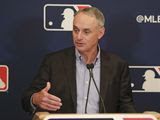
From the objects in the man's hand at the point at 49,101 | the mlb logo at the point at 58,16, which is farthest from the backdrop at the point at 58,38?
the man's hand at the point at 49,101

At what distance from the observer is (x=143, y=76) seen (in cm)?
257

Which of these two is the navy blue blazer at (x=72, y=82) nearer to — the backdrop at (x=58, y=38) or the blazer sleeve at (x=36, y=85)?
the blazer sleeve at (x=36, y=85)

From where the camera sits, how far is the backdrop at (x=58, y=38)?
248 centimetres

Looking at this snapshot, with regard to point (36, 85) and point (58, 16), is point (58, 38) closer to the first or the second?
point (58, 16)

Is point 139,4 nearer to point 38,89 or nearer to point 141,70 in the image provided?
point 141,70

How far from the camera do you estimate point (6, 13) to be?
247 cm

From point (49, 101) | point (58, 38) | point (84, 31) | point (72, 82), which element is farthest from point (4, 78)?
point (49, 101)

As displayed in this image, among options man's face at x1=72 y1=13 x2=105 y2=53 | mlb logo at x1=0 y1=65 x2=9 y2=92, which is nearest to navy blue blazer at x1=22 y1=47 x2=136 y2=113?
man's face at x1=72 y1=13 x2=105 y2=53

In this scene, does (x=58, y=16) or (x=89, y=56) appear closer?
(x=89, y=56)

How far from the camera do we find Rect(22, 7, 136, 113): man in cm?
199

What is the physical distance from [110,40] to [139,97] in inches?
16.2

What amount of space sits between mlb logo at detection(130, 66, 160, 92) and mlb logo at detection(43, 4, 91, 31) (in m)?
0.50

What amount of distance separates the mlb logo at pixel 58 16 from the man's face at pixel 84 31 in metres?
0.46

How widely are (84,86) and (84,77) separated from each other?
0.05 m
